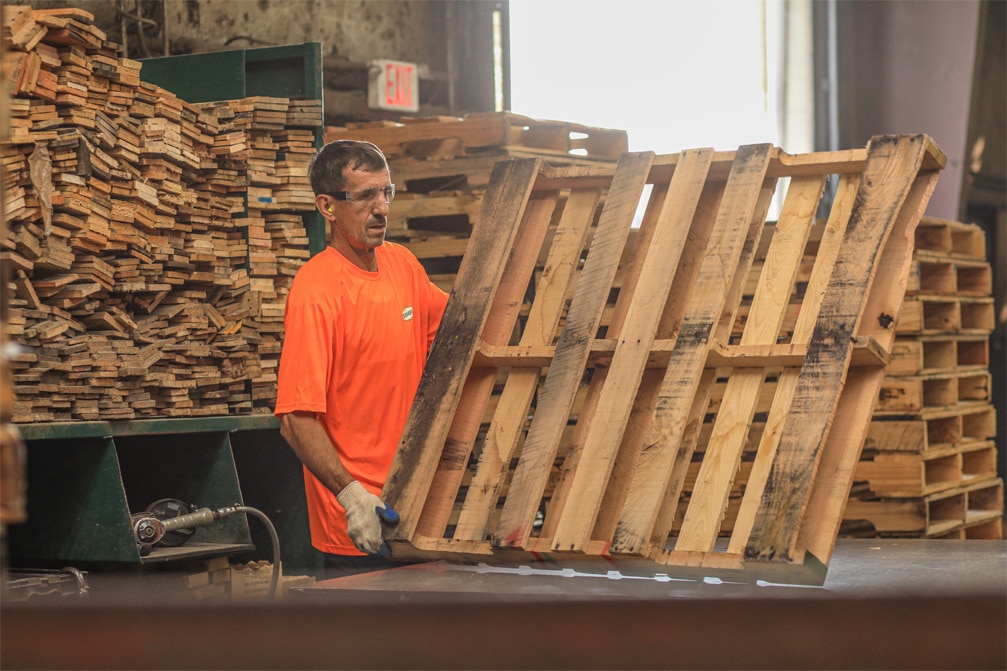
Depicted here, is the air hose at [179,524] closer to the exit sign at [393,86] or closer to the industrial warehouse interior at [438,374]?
the industrial warehouse interior at [438,374]

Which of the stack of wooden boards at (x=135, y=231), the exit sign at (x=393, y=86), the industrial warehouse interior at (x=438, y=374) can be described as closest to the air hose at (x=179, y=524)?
the industrial warehouse interior at (x=438, y=374)

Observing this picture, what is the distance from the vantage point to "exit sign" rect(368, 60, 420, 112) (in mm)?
8266

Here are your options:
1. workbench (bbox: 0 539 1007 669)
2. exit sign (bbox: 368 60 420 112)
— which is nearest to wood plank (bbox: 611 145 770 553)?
workbench (bbox: 0 539 1007 669)

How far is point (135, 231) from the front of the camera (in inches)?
209

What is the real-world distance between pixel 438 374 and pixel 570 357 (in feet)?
1.27

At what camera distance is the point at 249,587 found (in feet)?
17.2

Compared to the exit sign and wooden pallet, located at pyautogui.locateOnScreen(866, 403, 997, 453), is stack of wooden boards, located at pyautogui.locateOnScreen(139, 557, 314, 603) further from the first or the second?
the exit sign

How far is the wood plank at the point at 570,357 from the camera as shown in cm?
293

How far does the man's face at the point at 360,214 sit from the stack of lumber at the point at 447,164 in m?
1.97

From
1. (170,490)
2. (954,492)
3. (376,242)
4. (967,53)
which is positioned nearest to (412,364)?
(376,242)

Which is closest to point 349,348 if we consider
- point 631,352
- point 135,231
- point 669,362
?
point 631,352

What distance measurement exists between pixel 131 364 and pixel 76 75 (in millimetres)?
1289

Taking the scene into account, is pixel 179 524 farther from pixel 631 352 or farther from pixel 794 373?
pixel 794 373

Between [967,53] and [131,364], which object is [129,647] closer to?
[131,364]
